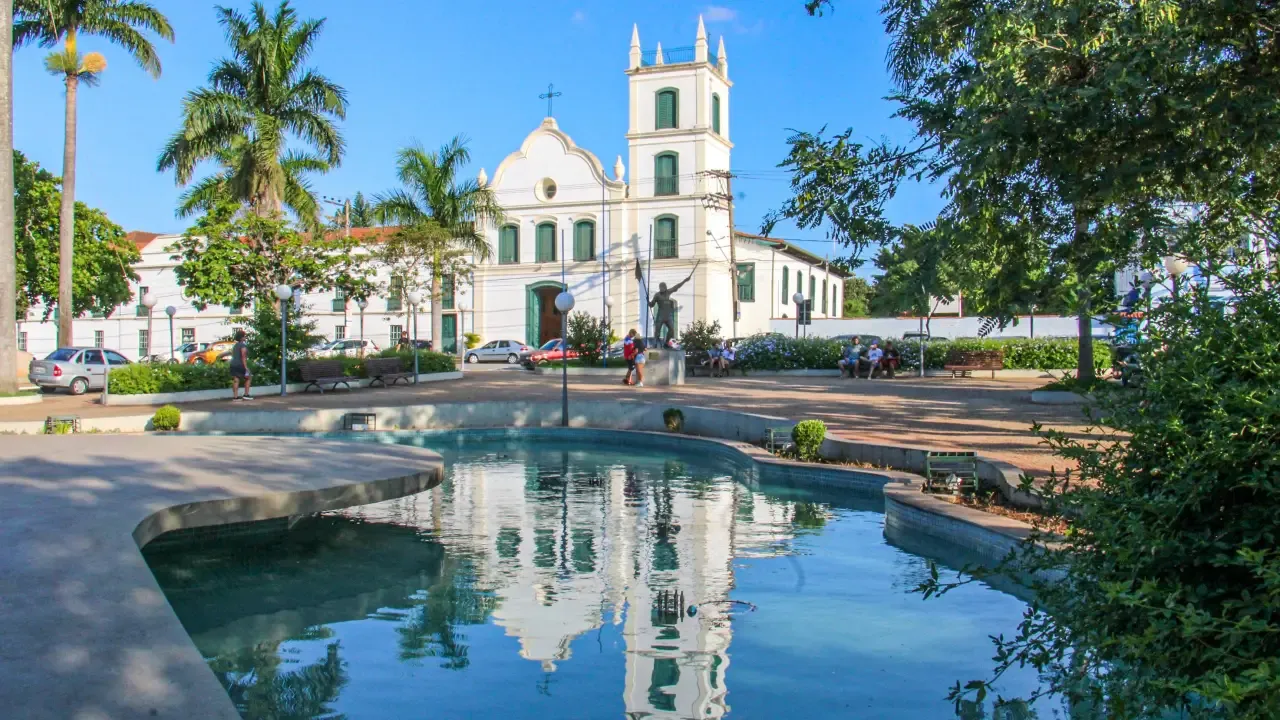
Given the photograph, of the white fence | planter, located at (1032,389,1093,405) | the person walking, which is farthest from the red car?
planter, located at (1032,389,1093,405)

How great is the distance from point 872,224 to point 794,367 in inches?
1056

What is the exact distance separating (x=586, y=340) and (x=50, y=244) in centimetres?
1689

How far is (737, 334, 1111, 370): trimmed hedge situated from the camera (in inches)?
1198

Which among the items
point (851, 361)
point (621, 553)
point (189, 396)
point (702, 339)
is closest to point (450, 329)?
point (702, 339)

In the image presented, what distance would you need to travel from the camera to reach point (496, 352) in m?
44.9

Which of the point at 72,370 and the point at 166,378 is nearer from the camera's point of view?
the point at 166,378

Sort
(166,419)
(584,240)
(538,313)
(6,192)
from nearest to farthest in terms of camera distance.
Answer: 1. (166,419)
2. (6,192)
3. (584,240)
4. (538,313)

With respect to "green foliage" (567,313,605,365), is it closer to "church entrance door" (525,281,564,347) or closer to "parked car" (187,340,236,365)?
"parked car" (187,340,236,365)

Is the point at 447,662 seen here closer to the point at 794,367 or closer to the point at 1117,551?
the point at 1117,551

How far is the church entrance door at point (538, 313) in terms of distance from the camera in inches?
1890

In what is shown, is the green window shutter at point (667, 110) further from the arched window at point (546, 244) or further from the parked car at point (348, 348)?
the parked car at point (348, 348)

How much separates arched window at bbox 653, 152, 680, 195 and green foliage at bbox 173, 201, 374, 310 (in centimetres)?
2019

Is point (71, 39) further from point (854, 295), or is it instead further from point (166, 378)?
point (854, 295)

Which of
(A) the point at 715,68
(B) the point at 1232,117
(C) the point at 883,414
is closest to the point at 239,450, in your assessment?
(B) the point at 1232,117
